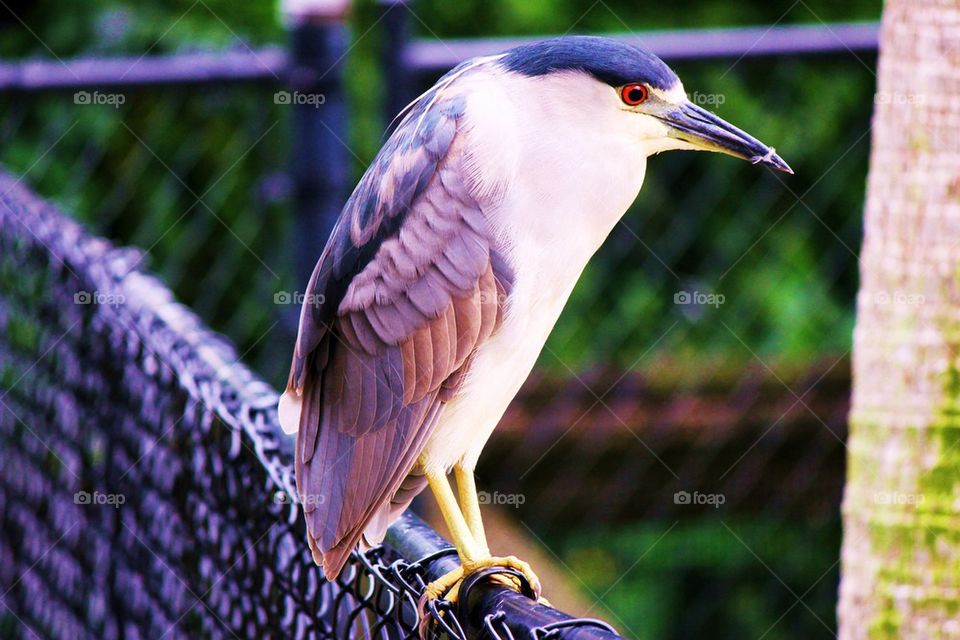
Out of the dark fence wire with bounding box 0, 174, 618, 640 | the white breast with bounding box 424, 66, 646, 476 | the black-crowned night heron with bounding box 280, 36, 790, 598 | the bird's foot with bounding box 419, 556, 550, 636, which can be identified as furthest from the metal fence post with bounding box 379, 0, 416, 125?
the bird's foot with bounding box 419, 556, 550, 636

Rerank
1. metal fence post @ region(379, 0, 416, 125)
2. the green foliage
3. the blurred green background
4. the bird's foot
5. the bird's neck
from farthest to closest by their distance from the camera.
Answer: the green foliage
the blurred green background
metal fence post @ region(379, 0, 416, 125)
the bird's neck
the bird's foot

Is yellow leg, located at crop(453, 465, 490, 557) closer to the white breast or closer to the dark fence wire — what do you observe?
the dark fence wire

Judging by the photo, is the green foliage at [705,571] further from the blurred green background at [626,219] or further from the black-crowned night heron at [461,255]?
the black-crowned night heron at [461,255]

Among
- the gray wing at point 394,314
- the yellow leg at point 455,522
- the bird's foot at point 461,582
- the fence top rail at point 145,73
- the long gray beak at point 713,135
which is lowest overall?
the bird's foot at point 461,582

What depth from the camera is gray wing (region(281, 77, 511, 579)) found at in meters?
1.68

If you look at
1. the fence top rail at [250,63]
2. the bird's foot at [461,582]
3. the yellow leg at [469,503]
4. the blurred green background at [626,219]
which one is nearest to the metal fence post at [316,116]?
the fence top rail at [250,63]

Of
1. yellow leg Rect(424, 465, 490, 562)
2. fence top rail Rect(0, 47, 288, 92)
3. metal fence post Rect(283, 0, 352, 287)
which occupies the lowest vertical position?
yellow leg Rect(424, 465, 490, 562)

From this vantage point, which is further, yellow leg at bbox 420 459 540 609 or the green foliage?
the green foliage

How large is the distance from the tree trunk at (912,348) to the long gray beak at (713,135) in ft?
1.27

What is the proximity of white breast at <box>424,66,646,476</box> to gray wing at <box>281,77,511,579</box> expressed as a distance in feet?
0.10

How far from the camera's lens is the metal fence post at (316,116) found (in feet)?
10.2

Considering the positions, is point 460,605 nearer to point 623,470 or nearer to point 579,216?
point 579,216

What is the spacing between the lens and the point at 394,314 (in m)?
1.73

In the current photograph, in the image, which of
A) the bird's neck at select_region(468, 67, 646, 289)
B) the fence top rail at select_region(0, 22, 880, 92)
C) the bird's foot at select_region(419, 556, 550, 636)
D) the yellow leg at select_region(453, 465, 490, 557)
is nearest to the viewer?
the bird's foot at select_region(419, 556, 550, 636)
